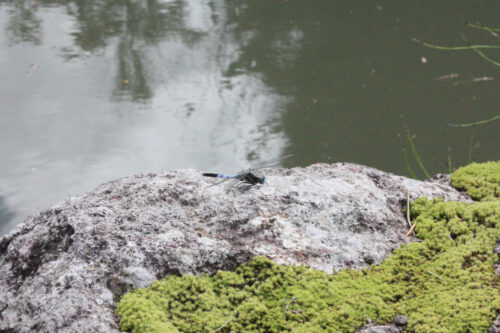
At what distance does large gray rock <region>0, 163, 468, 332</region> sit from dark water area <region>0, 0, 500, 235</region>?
7.93ft

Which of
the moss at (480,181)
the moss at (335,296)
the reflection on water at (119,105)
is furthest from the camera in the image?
the reflection on water at (119,105)

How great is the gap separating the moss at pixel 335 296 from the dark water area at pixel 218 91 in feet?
8.26

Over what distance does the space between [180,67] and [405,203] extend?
4.48 meters

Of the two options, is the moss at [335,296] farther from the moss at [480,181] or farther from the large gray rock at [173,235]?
the moss at [480,181]

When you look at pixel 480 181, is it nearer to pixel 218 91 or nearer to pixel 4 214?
pixel 4 214

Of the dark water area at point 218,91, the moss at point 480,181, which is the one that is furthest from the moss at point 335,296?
the dark water area at point 218,91

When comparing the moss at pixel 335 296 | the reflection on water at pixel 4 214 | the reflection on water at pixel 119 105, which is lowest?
the reflection on water at pixel 4 214

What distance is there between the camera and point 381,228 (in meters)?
1.81

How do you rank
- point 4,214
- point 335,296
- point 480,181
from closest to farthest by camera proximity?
1. point 335,296
2. point 480,181
3. point 4,214

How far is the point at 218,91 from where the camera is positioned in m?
5.70

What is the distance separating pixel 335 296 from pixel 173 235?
541 millimetres

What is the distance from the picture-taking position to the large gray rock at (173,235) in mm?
1460

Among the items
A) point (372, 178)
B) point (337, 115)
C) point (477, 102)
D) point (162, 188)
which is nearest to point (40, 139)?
point (337, 115)

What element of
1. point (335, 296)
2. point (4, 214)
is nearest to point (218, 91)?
point (4, 214)
